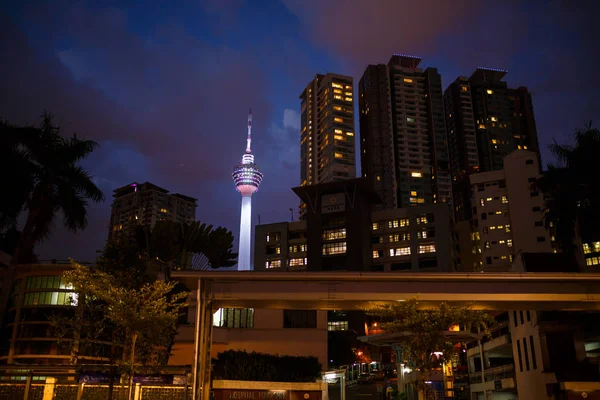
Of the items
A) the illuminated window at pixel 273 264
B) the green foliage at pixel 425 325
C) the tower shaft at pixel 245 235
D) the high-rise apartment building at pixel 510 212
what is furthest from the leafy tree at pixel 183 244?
the tower shaft at pixel 245 235

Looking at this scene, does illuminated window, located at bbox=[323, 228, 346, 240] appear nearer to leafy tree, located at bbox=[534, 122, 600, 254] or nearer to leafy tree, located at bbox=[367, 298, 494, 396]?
leafy tree, located at bbox=[534, 122, 600, 254]

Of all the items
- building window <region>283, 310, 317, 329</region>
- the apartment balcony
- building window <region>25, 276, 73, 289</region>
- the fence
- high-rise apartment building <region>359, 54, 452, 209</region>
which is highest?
high-rise apartment building <region>359, 54, 452, 209</region>

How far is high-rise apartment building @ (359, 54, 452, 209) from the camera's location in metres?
166

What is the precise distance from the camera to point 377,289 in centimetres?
2669

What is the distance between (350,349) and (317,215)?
99.2ft

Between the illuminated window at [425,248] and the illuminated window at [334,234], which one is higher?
the illuminated window at [334,234]

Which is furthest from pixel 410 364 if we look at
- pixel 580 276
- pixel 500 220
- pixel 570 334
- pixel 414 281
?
pixel 500 220

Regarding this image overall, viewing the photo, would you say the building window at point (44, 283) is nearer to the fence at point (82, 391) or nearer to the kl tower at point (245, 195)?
the fence at point (82, 391)

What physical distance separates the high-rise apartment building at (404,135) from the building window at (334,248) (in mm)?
49492

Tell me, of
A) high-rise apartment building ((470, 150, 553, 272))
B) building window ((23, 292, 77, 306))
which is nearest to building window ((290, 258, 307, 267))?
high-rise apartment building ((470, 150, 553, 272))

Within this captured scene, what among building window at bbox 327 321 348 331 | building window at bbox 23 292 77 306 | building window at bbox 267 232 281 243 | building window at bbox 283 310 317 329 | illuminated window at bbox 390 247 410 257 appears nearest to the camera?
building window at bbox 23 292 77 306

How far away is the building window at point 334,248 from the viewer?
371ft

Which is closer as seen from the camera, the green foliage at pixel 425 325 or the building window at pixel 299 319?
the green foliage at pixel 425 325

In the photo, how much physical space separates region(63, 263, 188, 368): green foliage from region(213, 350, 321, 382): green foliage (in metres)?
4.14
